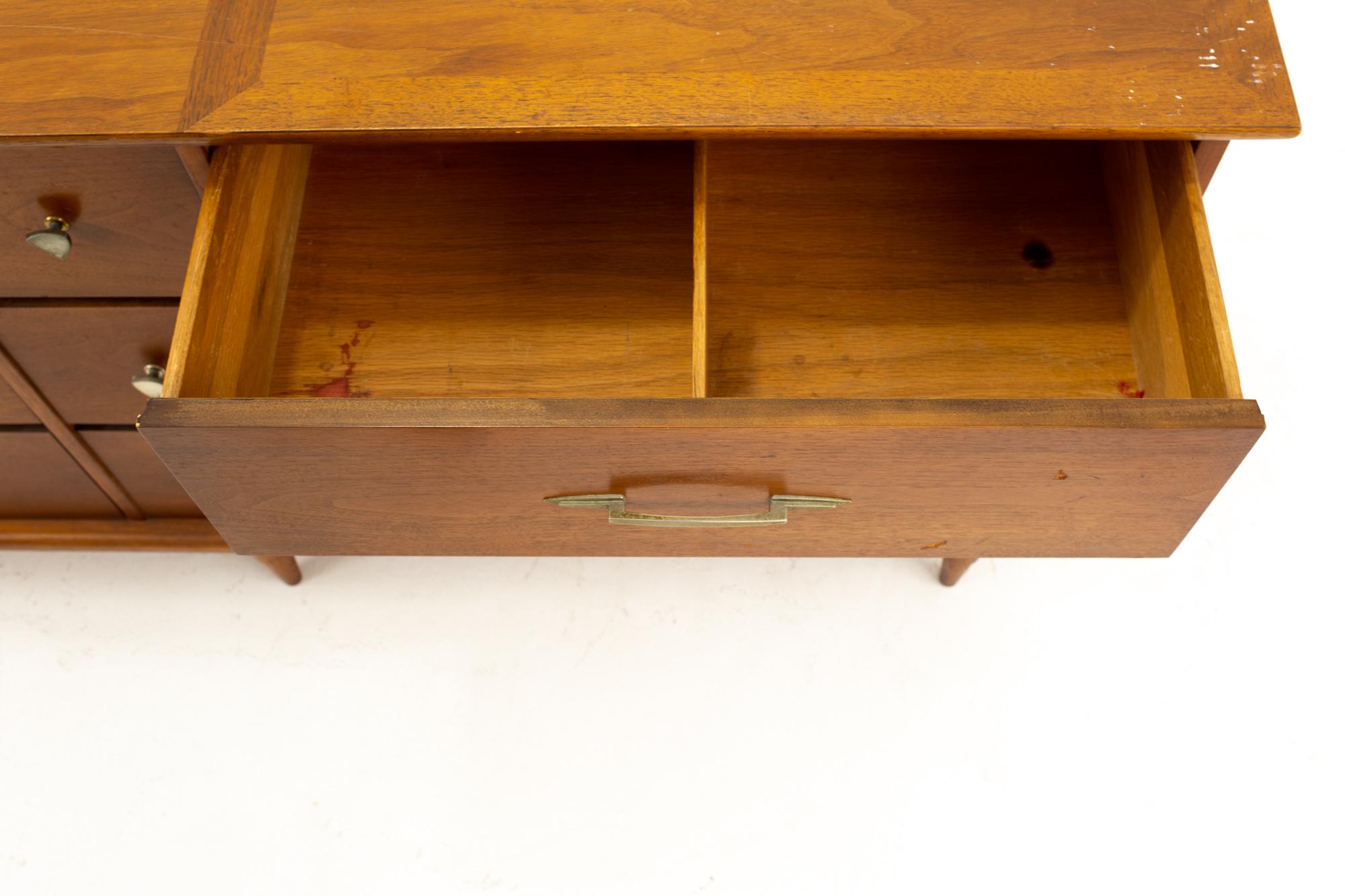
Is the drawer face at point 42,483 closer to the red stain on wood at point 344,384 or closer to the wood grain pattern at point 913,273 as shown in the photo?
the red stain on wood at point 344,384

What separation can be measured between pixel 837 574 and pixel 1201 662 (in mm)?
Result: 378

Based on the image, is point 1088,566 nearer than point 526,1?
No

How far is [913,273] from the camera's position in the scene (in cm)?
91

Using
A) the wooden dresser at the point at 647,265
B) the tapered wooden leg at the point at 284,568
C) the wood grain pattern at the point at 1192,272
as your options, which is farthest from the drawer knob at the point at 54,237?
the wood grain pattern at the point at 1192,272

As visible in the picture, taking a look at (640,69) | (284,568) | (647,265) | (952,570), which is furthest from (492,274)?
(952,570)

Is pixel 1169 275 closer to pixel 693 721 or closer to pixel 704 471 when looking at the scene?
pixel 704 471

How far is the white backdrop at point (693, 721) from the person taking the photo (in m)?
1.04

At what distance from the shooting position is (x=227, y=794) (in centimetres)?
108

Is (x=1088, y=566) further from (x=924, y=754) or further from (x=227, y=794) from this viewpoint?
(x=227, y=794)

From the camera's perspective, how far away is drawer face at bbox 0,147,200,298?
77cm

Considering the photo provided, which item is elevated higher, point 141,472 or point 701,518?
point 141,472

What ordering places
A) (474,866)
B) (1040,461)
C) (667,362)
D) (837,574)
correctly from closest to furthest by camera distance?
(1040,461)
(667,362)
(474,866)
(837,574)

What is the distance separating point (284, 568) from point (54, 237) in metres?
0.45

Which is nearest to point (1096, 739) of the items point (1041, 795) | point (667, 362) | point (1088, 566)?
point (1041, 795)
